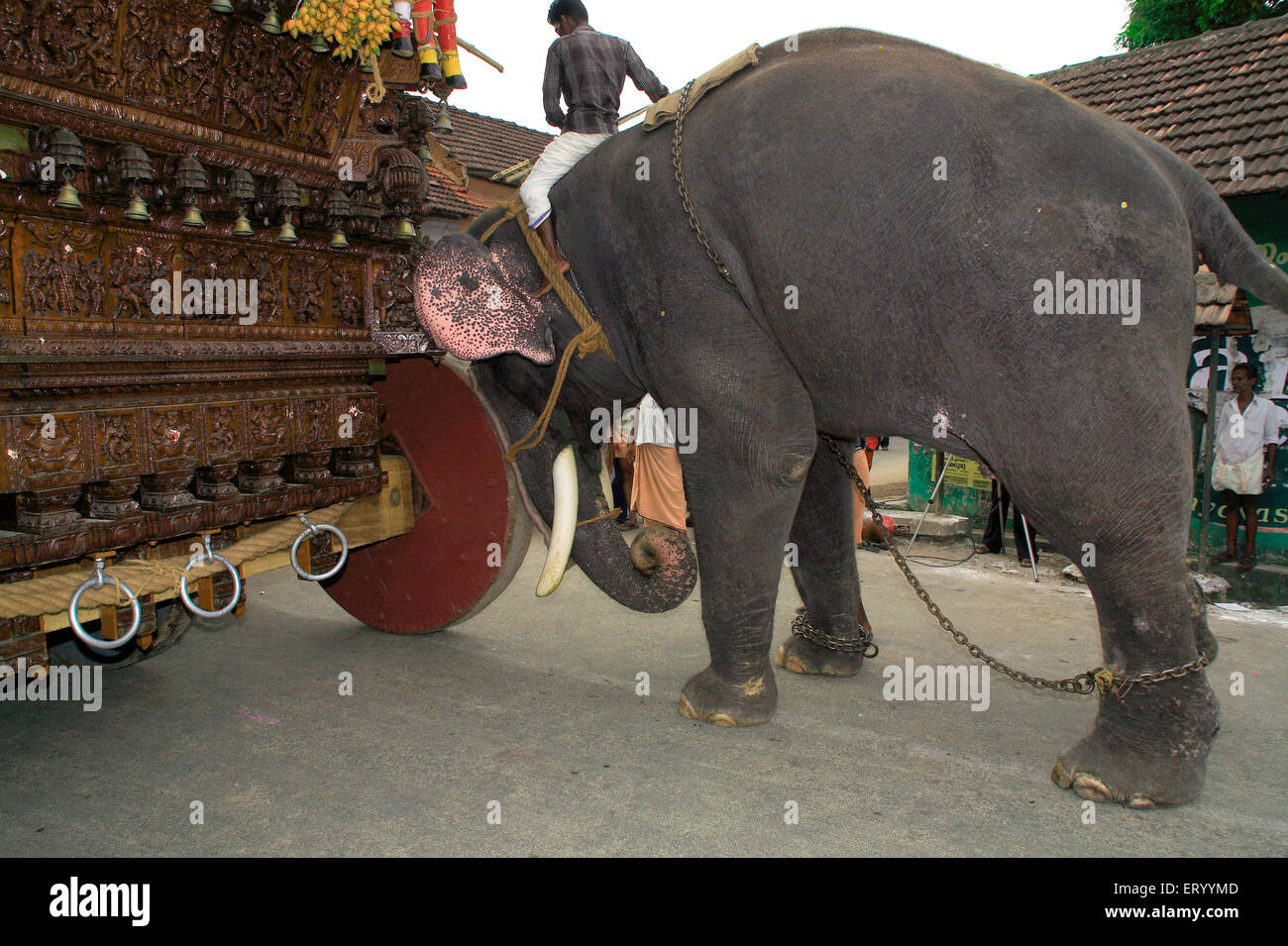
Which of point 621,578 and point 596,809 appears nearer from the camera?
point 596,809

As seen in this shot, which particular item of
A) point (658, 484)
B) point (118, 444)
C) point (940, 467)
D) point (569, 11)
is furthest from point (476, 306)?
point (940, 467)

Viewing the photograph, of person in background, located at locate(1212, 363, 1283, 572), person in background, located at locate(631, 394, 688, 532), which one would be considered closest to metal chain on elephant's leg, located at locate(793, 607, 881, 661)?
person in background, located at locate(631, 394, 688, 532)

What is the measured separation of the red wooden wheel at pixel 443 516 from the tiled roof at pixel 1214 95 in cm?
513

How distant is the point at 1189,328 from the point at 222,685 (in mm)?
3808

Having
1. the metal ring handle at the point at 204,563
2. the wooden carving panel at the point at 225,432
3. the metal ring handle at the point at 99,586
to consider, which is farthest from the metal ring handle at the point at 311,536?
the metal ring handle at the point at 99,586

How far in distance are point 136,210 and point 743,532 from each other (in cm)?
222

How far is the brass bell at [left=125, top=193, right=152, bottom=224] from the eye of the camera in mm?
2990

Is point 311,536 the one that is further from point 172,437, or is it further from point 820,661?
point 820,661

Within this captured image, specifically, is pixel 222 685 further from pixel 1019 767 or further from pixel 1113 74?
pixel 1113 74

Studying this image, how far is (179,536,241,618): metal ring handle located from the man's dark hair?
2616 mm

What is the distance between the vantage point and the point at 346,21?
3.35 metres

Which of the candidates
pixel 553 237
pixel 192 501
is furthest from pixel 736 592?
pixel 192 501

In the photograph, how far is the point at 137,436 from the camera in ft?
10.3

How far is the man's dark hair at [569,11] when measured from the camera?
4.14 meters
